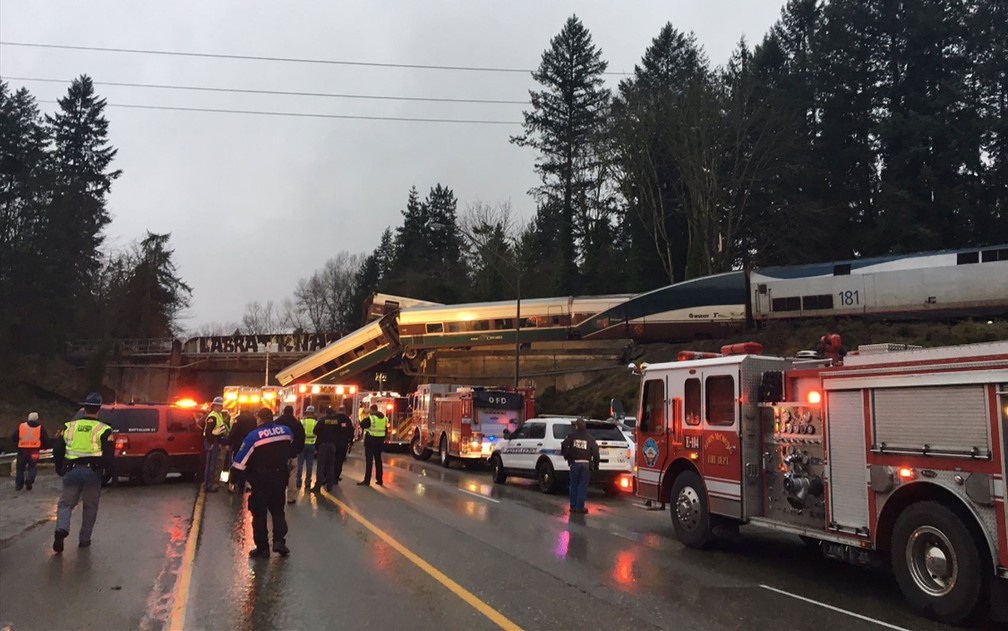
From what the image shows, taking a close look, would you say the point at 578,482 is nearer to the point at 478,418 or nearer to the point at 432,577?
the point at 432,577

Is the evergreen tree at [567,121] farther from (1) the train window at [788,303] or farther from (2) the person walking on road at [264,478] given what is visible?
(2) the person walking on road at [264,478]

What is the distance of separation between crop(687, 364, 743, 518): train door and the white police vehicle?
634cm

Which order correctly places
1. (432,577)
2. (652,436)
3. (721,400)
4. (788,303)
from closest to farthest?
(432,577), (721,400), (652,436), (788,303)

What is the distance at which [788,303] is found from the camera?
3247cm

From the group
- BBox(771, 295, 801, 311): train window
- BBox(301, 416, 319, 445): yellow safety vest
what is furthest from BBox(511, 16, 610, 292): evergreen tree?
BBox(301, 416, 319, 445): yellow safety vest

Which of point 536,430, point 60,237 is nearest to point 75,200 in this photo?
point 60,237

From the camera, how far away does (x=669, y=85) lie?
44344 mm

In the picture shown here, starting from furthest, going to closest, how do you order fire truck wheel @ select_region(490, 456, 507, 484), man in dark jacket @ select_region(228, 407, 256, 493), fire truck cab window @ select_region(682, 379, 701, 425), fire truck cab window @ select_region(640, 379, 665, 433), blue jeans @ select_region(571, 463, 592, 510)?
fire truck wheel @ select_region(490, 456, 507, 484) → blue jeans @ select_region(571, 463, 592, 510) → man in dark jacket @ select_region(228, 407, 256, 493) → fire truck cab window @ select_region(640, 379, 665, 433) → fire truck cab window @ select_region(682, 379, 701, 425)

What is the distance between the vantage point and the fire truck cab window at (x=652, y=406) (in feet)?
36.2

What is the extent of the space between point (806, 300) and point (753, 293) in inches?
97.6

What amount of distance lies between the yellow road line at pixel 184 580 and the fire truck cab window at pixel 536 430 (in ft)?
26.8

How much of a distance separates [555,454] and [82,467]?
399 inches

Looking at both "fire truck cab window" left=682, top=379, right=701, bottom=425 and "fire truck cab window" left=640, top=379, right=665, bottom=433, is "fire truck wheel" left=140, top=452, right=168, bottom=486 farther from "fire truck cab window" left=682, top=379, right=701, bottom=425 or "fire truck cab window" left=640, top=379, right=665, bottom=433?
"fire truck cab window" left=682, top=379, right=701, bottom=425

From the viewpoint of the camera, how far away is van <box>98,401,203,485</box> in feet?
50.7
